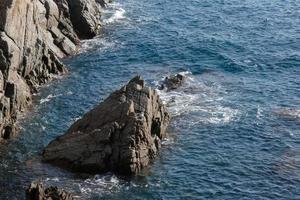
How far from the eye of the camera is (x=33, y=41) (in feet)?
350

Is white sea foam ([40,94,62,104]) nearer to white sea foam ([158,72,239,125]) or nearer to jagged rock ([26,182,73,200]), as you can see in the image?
white sea foam ([158,72,239,125])

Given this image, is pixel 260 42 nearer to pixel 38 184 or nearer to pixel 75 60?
pixel 75 60

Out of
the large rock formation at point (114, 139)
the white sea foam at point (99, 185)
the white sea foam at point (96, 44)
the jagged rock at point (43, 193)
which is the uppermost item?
the white sea foam at point (96, 44)

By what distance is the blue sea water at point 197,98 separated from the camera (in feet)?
269

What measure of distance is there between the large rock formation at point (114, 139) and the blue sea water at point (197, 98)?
173 centimetres

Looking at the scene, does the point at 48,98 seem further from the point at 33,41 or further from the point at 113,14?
the point at 113,14

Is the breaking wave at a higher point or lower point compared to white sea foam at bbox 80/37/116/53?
higher

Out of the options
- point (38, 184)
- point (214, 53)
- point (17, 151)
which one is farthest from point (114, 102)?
point (214, 53)

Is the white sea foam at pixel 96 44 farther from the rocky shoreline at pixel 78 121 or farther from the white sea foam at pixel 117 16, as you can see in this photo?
the white sea foam at pixel 117 16

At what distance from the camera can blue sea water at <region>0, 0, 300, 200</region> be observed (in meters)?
81.9

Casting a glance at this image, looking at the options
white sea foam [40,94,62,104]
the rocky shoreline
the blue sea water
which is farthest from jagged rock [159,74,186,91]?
white sea foam [40,94,62,104]

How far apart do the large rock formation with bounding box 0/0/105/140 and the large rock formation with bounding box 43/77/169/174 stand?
10912 millimetres

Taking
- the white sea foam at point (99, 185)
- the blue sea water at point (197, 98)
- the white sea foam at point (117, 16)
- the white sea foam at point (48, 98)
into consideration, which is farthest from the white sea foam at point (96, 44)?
the white sea foam at point (99, 185)

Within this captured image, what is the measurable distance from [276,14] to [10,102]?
75.1m
